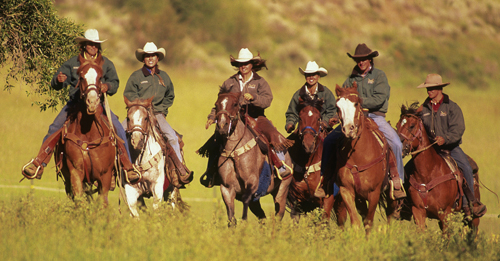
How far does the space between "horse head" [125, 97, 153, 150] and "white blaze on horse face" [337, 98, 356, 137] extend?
3497mm

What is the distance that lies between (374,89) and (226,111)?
3189 millimetres

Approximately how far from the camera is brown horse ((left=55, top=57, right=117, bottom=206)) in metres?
9.11

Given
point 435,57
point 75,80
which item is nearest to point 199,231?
point 75,80

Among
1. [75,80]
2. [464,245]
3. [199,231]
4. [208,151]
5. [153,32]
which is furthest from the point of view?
[153,32]

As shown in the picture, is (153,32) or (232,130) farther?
(153,32)

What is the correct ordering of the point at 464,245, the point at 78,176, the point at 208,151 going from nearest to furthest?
the point at 464,245, the point at 78,176, the point at 208,151

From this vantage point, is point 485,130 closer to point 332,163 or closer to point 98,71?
point 332,163

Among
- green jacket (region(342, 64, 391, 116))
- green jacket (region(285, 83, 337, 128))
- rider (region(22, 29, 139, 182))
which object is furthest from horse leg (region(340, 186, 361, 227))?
rider (region(22, 29, 139, 182))

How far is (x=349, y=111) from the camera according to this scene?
9094 mm

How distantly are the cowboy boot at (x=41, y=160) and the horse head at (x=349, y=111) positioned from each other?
4718 millimetres

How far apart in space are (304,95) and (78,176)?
15.1ft

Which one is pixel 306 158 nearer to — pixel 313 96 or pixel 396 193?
pixel 313 96

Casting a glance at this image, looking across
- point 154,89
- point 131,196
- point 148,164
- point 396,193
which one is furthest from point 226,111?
point 396,193

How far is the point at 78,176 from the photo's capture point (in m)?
9.18
